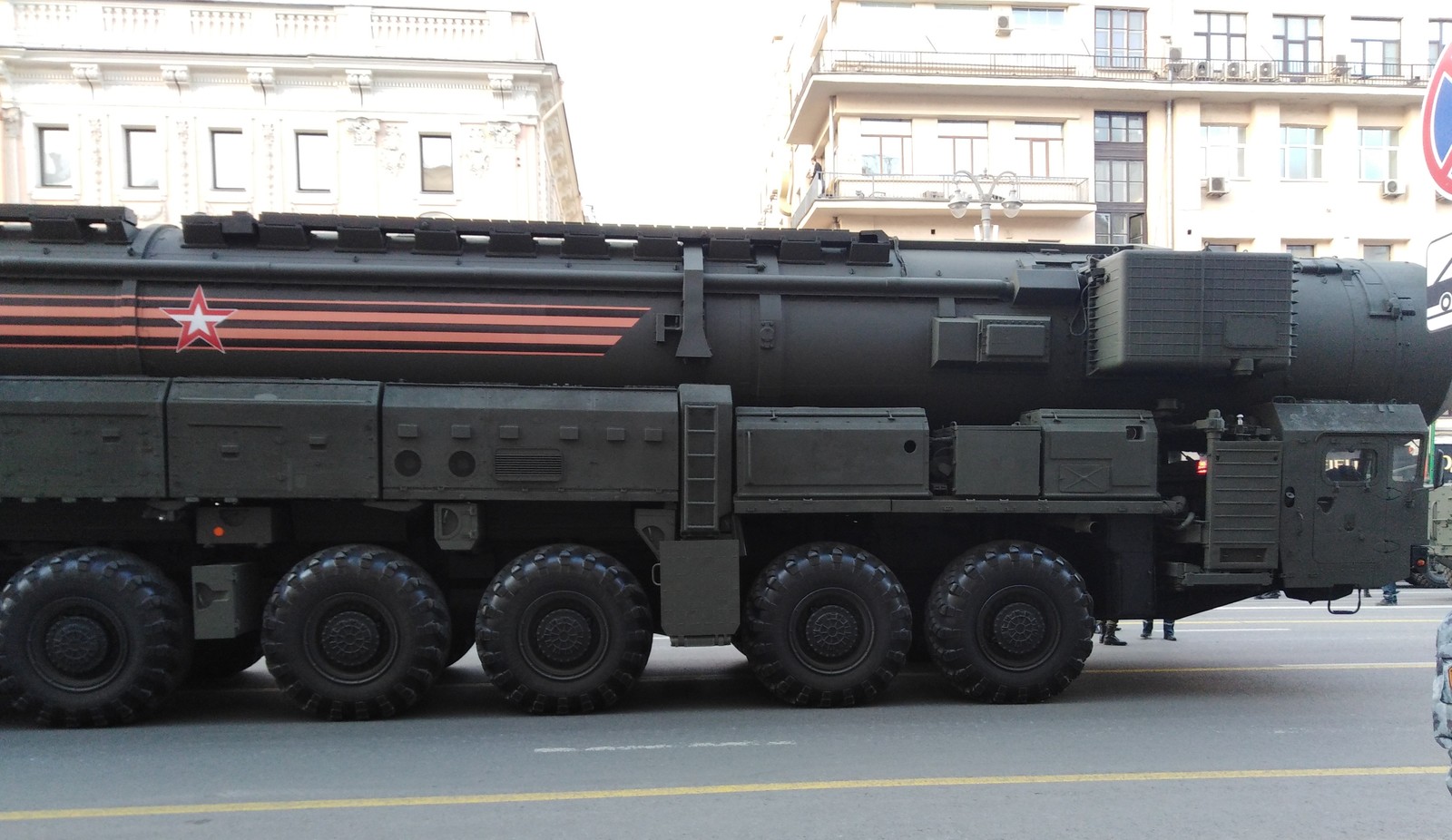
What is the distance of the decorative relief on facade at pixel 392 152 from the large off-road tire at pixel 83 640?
23.3 metres

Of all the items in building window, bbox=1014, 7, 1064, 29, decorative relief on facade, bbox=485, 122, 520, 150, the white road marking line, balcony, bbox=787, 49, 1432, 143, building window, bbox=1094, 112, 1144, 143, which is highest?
building window, bbox=1014, 7, 1064, 29

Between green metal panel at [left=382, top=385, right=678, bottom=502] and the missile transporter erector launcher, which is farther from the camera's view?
green metal panel at [left=382, top=385, right=678, bottom=502]

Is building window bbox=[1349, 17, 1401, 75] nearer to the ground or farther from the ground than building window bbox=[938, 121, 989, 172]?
farther from the ground

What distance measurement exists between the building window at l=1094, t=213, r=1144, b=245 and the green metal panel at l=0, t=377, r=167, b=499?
32.1 metres

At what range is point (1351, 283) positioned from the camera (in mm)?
7988

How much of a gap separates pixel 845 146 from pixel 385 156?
14296 mm

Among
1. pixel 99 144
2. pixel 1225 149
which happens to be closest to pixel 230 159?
pixel 99 144

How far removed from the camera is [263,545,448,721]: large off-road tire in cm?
671

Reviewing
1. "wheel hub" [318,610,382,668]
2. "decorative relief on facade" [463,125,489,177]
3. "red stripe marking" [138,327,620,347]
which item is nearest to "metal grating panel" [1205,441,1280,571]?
"red stripe marking" [138,327,620,347]

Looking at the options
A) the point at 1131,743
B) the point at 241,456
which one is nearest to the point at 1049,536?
the point at 1131,743

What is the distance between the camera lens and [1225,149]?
111 feet

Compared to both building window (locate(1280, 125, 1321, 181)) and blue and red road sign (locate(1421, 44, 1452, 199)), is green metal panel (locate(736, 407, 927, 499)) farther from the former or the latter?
building window (locate(1280, 125, 1321, 181))

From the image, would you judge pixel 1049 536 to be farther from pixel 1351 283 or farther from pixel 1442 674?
pixel 1442 674

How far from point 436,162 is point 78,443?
23286mm
